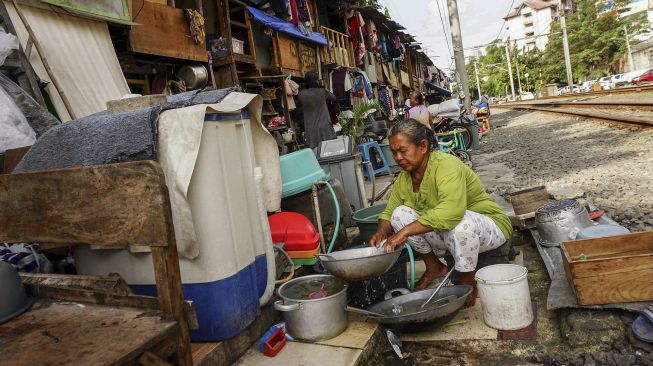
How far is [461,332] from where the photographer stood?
2.68 metres

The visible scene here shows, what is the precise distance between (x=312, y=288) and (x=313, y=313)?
31 centimetres

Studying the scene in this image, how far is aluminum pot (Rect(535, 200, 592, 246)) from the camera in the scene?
3.33 meters

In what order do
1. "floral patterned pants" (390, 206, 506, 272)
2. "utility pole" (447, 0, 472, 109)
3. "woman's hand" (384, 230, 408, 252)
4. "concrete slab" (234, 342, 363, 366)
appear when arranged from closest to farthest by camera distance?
"concrete slab" (234, 342, 363, 366), "woman's hand" (384, 230, 408, 252), "floral patterned pants" (390, 206, 506, 272), "utility pole" (447, 0, 472, 109)

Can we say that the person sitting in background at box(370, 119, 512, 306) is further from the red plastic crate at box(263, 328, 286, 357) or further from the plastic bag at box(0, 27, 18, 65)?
the plastic bag at box(0, 27, 18, 65)

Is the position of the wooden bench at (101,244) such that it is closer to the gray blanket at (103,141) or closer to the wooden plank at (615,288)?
the gray blanket at (103,141)

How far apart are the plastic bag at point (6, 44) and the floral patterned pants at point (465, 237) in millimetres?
3605

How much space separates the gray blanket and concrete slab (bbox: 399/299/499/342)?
193cm

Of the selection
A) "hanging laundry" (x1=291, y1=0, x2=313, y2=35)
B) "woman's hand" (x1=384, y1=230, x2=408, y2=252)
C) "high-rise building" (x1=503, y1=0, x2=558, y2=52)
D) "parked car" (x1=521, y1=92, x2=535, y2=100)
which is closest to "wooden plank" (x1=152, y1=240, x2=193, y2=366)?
"woman's hand" (x1=384, y1=230, x2=408, y2=252)

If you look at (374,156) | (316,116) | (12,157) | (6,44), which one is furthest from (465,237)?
(374,156)

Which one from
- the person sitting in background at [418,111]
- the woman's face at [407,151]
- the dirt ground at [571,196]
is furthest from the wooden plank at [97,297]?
the person sitting in background at [418,111]

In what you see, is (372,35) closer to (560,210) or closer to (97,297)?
(560,210)

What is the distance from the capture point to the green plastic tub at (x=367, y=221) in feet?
12.4

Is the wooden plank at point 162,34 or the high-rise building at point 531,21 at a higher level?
the high-rise building at point 531,21

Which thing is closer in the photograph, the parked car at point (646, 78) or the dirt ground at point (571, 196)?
the dirt ground at point (571, 196)
